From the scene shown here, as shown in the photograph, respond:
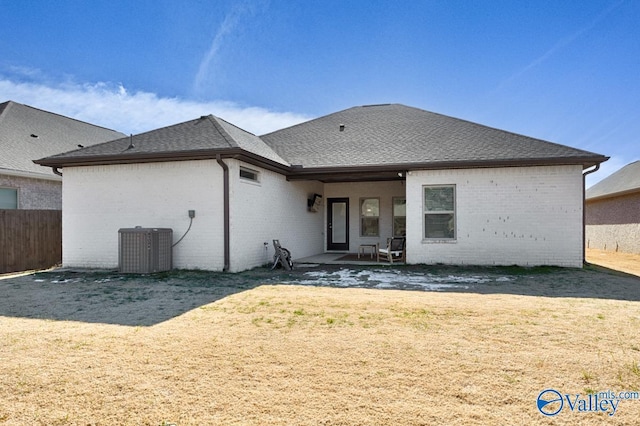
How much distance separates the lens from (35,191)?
12945mm

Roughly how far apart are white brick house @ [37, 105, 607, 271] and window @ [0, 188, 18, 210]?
9.68ft

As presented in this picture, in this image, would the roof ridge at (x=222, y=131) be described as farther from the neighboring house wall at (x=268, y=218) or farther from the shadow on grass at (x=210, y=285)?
the shadow on grass at (x=210, y=285)

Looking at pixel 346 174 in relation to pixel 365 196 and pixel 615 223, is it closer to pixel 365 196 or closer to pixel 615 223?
pixel 365 196

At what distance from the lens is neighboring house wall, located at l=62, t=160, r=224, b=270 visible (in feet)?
30.8

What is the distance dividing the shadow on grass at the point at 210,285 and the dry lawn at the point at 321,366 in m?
0.59

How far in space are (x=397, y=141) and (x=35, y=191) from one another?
1182 cm

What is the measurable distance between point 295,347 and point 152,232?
20.5ft

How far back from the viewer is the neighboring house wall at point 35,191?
12.2 m

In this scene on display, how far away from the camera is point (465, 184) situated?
10.7 metres

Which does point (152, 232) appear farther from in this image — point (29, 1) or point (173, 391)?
point (29, 1)

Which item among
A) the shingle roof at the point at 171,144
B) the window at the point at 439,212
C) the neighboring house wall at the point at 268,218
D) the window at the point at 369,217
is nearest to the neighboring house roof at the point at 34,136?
the shingle roof at the point at 171,144

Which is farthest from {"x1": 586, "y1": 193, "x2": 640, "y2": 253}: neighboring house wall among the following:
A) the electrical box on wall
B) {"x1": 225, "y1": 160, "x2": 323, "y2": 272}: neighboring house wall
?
{"x1": 225, "y1": 160, "x2": 323, "y2": 272}: neighboring house wall

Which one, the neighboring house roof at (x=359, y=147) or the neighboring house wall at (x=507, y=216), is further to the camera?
the neighboring house wall at (x=507, y=216)

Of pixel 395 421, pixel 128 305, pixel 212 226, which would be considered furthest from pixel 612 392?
pixel 212 226
